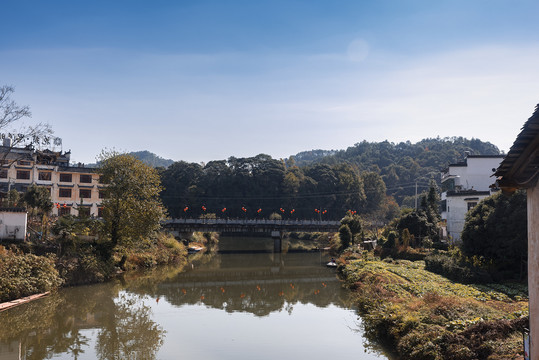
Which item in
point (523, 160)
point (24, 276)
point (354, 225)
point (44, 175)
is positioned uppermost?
point (44, 175)

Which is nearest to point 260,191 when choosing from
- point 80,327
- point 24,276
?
point 24,276

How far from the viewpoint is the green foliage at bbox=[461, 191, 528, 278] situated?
89.5ft

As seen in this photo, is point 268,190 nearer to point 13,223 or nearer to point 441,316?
point 13,223

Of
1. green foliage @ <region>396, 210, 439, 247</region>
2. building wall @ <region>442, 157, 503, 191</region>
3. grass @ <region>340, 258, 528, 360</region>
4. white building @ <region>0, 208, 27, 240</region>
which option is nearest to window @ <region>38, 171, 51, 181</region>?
white building @ <region>0, 208, 27, 240</region>

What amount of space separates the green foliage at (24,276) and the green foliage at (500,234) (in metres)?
25.6

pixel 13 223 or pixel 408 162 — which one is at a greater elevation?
pixel 408 162

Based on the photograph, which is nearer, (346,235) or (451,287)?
(451,287)

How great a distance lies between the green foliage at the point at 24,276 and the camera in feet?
79.3

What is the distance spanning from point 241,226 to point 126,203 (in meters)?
29.1

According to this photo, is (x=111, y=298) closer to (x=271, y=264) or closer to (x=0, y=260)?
(x=0, y=260)

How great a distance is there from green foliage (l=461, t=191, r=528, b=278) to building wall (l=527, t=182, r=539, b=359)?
2073 centimetres

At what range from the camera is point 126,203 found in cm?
3472

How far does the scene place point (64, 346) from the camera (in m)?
18.1

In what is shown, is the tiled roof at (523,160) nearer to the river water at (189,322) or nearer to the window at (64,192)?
the river water at (189,322)
